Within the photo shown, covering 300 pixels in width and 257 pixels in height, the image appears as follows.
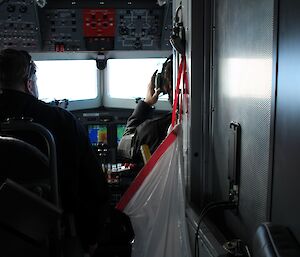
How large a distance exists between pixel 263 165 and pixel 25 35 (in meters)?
3.13

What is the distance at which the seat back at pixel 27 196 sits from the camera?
1.44 meters

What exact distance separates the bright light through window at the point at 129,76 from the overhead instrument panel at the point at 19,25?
2.61ft

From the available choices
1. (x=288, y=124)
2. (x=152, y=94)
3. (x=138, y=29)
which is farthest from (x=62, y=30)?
(x=288, y=124)

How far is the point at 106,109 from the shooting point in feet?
14.7

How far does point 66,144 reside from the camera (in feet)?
6.84

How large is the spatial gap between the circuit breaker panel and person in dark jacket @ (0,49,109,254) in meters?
1.92

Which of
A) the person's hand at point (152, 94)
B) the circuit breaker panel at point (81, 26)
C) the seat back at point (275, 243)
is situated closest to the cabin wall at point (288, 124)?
the seat back at point (275, 243)

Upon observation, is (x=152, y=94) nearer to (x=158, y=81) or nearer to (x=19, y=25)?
(x=158, y=81)

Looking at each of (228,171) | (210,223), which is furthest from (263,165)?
(210,223)

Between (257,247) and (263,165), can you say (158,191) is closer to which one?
(263,165)

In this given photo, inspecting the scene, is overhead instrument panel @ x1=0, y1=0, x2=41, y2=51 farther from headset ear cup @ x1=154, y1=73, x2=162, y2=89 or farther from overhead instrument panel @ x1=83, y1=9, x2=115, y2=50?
headset ear cup @ x1=154, y1=73, x2=162, y2=89

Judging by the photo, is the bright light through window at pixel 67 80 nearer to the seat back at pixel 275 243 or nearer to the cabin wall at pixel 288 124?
the cabin wall at pixel 288 124

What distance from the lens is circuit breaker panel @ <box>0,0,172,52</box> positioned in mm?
3953

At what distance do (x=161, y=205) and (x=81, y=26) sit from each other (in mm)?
2392
